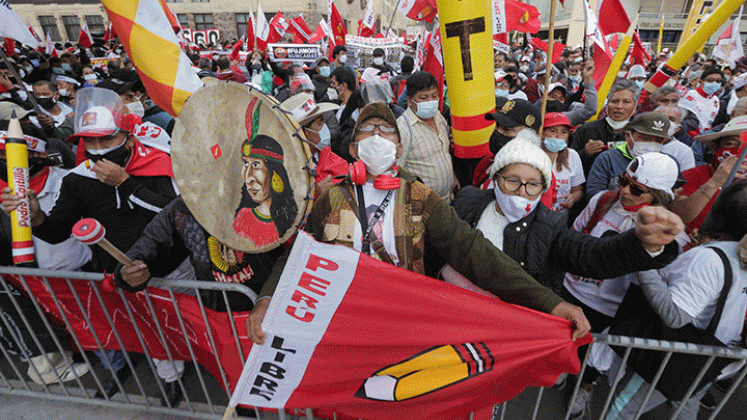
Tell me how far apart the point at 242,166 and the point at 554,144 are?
2502 millimetres

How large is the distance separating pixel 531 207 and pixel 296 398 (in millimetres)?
1545

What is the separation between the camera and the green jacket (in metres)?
1.71

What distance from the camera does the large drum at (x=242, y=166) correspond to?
1.42 m

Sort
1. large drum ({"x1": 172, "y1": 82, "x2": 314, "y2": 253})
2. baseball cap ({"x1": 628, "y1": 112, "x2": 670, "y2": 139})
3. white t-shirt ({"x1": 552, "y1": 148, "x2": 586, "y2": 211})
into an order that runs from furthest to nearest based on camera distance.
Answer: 1. white t-shirt ({"x1": 552, "y1": 148, "x2": 586, "y2": 211})
2. baseball cap ({"x1": 628, "y1": 112, "x2": 670, "y2": 139})
3. large drum ({"x1": 172, "y1": 82, "x2": 314, "y2": 253})

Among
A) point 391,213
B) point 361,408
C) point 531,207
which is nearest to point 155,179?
point 391,213

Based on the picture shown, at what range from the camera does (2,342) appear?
259 cm

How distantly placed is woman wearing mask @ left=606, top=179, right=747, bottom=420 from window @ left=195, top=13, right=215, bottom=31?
143 feet

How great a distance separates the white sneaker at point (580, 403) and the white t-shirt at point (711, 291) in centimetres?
105

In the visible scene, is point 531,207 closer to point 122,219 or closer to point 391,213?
point 391,213

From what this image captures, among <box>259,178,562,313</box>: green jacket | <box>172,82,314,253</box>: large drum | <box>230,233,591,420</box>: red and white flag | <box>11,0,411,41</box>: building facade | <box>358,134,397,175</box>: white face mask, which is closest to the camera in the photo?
<box>172,82,314,253</box>: large drum

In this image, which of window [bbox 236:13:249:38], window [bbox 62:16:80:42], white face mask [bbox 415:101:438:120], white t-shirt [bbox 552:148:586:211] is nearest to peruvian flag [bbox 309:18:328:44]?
white face mask [bbox 415:101:438:120]

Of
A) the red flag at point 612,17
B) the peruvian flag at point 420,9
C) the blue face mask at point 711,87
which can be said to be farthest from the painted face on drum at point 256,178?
the blue face mask at point 711,87

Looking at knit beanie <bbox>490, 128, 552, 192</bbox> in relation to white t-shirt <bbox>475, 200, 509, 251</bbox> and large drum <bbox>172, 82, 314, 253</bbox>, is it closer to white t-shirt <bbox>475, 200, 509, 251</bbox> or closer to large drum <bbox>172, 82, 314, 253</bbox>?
white t-shirt <bbox>475, 200, 509, 251</bbox>

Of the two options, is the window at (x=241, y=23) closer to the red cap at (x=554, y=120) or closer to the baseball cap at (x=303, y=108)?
the baseball cap at (x=303, y=108)
